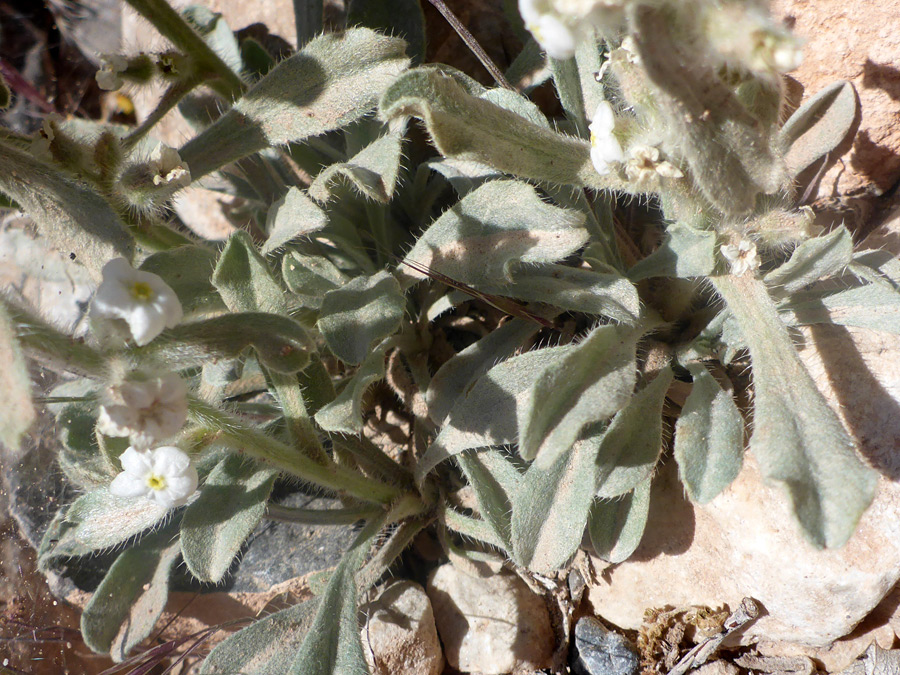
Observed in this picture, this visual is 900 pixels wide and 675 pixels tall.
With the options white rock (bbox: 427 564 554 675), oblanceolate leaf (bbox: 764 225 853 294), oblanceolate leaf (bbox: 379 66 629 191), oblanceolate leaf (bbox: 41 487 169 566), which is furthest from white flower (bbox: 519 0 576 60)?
white rock (bbox: 427 564 554 675)

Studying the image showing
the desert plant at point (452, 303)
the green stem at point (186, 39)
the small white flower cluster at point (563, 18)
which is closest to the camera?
the small white flower cluster at point (563, 18)

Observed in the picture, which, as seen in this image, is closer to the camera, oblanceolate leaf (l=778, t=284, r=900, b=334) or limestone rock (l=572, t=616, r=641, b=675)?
oblanceolate leaf (l=778, t=284, r=900, b=334)

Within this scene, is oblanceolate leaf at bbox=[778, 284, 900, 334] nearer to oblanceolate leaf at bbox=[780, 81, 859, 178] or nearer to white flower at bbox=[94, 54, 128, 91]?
oblanceolate leaf at bbox=[780, 81, 859, 178]

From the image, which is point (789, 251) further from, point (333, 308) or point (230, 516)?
point (230, 516)

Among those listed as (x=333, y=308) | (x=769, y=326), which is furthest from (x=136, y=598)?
(x=769, y=326)

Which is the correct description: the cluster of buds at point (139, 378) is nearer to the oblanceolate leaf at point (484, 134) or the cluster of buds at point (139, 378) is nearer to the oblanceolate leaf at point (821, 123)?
the oblanceolate leaf at point (484, 134)

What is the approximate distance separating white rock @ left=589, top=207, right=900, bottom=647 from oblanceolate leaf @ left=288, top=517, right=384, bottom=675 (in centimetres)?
103

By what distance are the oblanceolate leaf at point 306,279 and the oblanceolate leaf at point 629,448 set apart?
3.42 feet

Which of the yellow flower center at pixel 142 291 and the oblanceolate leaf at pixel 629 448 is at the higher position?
the yellow flower center at pixel 142 291

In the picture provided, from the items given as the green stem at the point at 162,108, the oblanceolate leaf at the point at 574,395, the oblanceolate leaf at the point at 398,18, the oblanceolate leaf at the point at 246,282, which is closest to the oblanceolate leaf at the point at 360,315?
the oblanceolate leaf at the point at 246,282

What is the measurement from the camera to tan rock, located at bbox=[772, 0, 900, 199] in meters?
2.45

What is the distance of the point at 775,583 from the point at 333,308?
1642 millimetres

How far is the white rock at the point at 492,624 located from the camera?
2.55 meters

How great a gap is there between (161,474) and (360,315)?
70 cm
